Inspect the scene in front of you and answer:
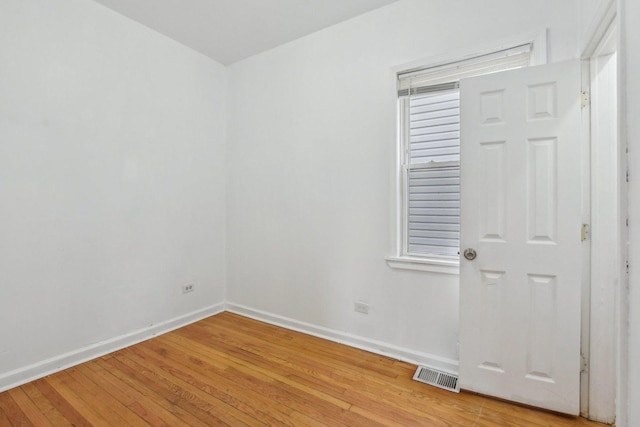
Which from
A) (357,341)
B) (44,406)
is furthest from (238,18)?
(44,406)

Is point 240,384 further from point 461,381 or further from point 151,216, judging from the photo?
point 151,216

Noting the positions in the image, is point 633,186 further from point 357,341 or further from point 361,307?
point 357,341

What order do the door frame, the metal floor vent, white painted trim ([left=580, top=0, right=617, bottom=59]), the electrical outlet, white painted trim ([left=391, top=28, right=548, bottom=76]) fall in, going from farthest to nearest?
the electrical outlet → the metal floor vent → white painted trim ([left=391, top=28, right=548, bottom=76]) → the door frame → white painted trim ([left=580, top=0, right=617, bottom=59])

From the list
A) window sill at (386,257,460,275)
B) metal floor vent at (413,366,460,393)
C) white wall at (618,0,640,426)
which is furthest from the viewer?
window sill at (386,257,460,275)

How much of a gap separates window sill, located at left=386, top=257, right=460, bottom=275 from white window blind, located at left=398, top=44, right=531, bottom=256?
0.09m

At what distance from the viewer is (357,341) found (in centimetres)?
260

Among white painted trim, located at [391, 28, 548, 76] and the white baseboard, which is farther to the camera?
the white baseboard

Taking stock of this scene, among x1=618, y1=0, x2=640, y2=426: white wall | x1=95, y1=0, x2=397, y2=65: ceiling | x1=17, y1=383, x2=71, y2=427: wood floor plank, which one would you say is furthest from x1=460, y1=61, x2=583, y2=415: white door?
x1=17, y1=383, x2=71, y2=427: wood floor plank

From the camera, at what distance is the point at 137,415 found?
1758 mm

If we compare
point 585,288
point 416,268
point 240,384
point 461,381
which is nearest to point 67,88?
point 240,384

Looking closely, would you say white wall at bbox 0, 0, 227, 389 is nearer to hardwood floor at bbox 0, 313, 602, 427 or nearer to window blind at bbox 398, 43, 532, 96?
hardwood floor at bbox 0, 313, 602, 427

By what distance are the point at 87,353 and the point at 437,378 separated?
272cm

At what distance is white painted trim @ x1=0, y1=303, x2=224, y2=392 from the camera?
204 centimetres

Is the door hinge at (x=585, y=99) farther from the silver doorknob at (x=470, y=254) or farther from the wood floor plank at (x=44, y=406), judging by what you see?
the wood floor plank at (x=44, y=406)
